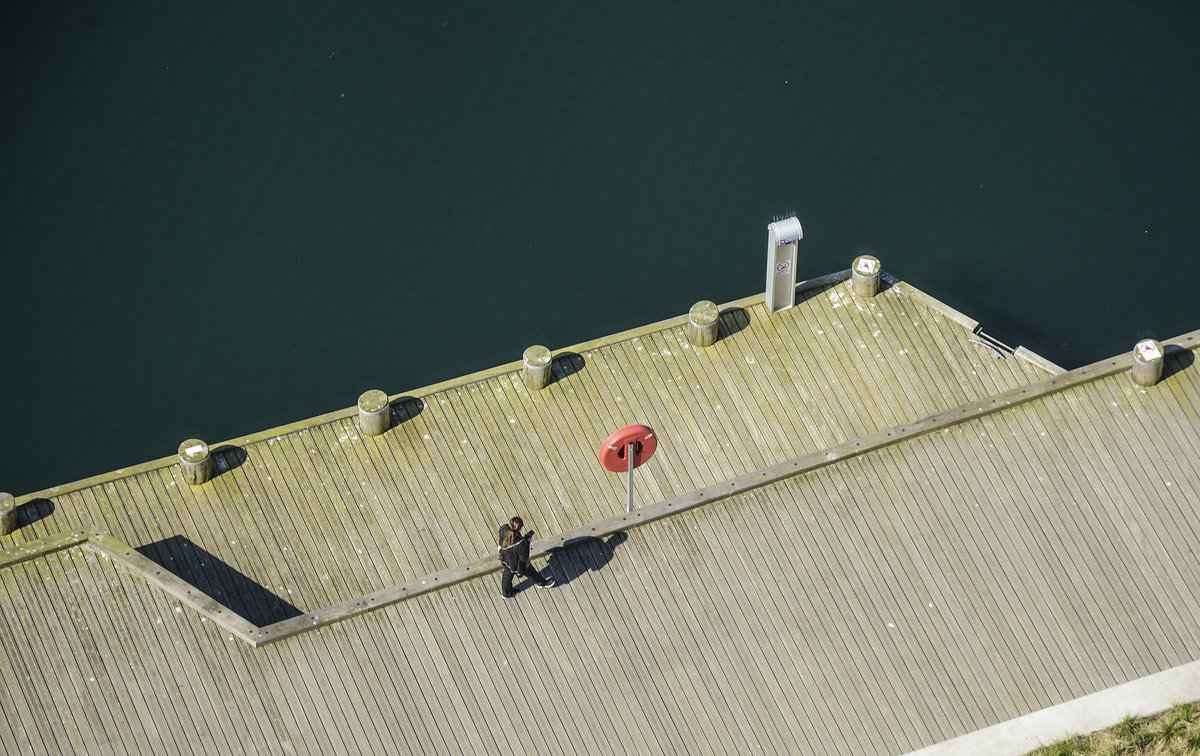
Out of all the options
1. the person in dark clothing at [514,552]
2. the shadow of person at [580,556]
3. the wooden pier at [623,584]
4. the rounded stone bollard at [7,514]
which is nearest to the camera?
the person in dark clothing at [514,552]

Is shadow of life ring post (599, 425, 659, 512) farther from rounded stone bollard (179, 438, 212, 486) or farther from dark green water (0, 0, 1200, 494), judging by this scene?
dark green water (0, 0, 1200, 494)

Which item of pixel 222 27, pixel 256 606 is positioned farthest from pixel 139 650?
pixel 222 27

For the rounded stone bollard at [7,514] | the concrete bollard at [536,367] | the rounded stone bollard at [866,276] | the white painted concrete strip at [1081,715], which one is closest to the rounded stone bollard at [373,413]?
the concrete bollard at [536,367]

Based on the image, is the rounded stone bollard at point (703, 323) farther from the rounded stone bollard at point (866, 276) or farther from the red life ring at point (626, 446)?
the red life ring at point (626, 446)

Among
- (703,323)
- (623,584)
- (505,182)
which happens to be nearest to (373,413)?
(703,323)

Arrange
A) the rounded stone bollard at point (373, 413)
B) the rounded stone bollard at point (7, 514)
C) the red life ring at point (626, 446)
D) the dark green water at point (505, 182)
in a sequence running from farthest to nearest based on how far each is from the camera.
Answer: the dark green water at point (505, 182)
the rounded stone bollard at point (373, 413)
the rounded stone bollard at point (7, 514)
the red life ring at point (626, 446)

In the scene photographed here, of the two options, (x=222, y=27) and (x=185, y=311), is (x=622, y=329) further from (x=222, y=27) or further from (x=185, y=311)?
(x=222, y=27)

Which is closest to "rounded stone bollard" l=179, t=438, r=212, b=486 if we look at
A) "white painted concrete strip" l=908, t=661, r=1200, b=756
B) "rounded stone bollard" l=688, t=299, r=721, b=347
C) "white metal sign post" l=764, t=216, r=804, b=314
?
"rounded stone bollard" l=688, t=299, r=721, b=347
